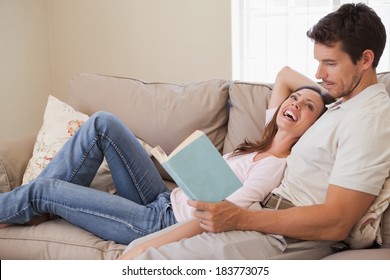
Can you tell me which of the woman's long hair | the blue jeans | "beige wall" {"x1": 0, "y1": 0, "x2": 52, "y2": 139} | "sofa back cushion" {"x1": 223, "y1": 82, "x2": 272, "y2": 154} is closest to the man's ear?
the woman's long hair

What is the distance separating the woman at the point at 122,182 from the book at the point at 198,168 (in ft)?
0.82

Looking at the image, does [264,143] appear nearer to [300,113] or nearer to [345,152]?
[300,113]

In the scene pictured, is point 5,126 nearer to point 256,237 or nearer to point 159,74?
point 159,74

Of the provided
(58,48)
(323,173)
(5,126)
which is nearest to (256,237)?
(323,173)

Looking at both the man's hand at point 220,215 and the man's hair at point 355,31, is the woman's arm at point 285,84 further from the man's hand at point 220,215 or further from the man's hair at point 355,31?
the man's hand at point 220,215

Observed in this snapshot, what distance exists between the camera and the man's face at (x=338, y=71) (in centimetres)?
147

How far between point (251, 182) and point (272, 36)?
1.58 m

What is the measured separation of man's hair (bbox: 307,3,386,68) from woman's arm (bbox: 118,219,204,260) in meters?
0.62

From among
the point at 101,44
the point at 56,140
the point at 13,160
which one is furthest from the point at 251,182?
the point at 101,44

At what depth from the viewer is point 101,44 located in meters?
3.40

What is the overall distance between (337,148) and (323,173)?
3.7 inches

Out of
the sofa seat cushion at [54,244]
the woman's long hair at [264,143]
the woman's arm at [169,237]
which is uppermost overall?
the woman's long hair at [264,143]

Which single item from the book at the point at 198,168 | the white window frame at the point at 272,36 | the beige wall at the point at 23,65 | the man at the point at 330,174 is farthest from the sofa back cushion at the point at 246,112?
the beige wall at the point at 23,65

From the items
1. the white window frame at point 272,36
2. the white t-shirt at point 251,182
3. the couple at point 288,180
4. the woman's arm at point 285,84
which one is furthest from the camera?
the white window frame at point 272,36
